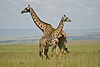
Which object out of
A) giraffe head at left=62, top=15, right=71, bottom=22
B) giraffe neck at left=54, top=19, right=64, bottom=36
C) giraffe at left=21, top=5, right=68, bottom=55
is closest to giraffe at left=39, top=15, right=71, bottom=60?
giraffe neck at left=54, top=19, right=64, bottom=36

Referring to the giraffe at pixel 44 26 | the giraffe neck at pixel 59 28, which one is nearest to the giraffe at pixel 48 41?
the giraffe neck at pixel 59 28

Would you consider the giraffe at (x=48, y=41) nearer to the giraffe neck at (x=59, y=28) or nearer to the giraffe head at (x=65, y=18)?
the giraffe neck at (x=59, y=28)

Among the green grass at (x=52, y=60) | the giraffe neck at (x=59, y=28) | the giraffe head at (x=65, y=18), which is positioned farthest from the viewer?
the giraffe head at (x=65, y=18)

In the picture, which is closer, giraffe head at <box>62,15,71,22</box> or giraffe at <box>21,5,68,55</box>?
giraffe at <box>21,5,68,55</box>

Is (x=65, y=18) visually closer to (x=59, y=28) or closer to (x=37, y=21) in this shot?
(x=59, y=28)

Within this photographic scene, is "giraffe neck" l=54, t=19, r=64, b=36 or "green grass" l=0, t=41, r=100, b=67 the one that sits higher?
"giraffe neck" l=54, t=19, r=64, b=36

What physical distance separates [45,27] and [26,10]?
1.50 meters

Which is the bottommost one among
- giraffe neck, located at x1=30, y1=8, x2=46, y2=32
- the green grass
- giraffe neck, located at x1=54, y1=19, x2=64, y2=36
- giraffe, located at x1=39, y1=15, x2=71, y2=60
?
the green grass

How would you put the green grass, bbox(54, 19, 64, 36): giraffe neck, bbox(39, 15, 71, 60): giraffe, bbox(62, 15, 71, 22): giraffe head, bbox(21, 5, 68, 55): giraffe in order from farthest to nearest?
bbox(62, 15, 71, 22): giraffe head → bbox(21, 5, 68, 55): giraffe → bbox(54, 19, 64, 36): giraffe neck → bbox(39, 15, 71, 60): giraffe → the green grass

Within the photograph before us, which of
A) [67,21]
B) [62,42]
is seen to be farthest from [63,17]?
[62,42]

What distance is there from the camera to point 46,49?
14422mm

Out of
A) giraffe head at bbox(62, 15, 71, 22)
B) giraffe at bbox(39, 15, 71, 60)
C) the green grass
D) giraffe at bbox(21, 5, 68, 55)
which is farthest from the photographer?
giraffe head at bbox(62, 15, 71, 22)

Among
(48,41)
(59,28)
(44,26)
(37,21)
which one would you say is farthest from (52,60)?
(37,21)

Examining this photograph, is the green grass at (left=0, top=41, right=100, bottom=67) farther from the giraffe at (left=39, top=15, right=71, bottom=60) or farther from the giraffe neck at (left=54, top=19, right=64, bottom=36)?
the giraffe neck at (left=54, top=19, right=64, bottom=36)
